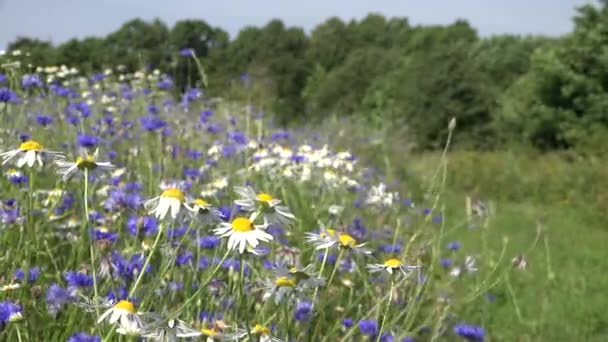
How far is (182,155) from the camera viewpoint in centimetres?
395

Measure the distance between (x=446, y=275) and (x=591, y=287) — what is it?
4.62ft

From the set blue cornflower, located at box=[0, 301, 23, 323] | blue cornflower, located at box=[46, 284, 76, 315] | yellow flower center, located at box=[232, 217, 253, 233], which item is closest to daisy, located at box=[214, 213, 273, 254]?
yellow flower center, located at box=[232, 217, 253, 233]

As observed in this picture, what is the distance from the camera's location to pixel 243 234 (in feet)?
3.78

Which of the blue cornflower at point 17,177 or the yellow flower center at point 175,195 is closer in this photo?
the yellow flower center at point 175,195

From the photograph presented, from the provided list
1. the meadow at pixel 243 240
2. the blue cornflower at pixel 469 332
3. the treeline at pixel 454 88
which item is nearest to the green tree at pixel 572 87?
the treeline at pixel 454 88

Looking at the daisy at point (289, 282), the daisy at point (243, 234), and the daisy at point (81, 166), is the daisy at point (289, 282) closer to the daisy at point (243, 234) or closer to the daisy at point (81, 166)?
the daisy at point (243, 234)

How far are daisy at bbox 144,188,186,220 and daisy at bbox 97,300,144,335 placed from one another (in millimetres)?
141

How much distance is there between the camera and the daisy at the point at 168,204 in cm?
117

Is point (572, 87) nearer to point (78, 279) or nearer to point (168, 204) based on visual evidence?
point (78, 279)

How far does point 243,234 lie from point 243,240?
21mm

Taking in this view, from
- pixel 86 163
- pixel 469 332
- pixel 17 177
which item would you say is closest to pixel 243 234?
pixel 86 163

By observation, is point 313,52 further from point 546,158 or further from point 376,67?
point 546,158

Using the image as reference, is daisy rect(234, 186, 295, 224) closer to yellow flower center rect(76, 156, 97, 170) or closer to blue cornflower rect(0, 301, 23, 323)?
yellow flower center rect(76, 156, 97, 170)

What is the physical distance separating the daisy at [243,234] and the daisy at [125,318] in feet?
0.54
